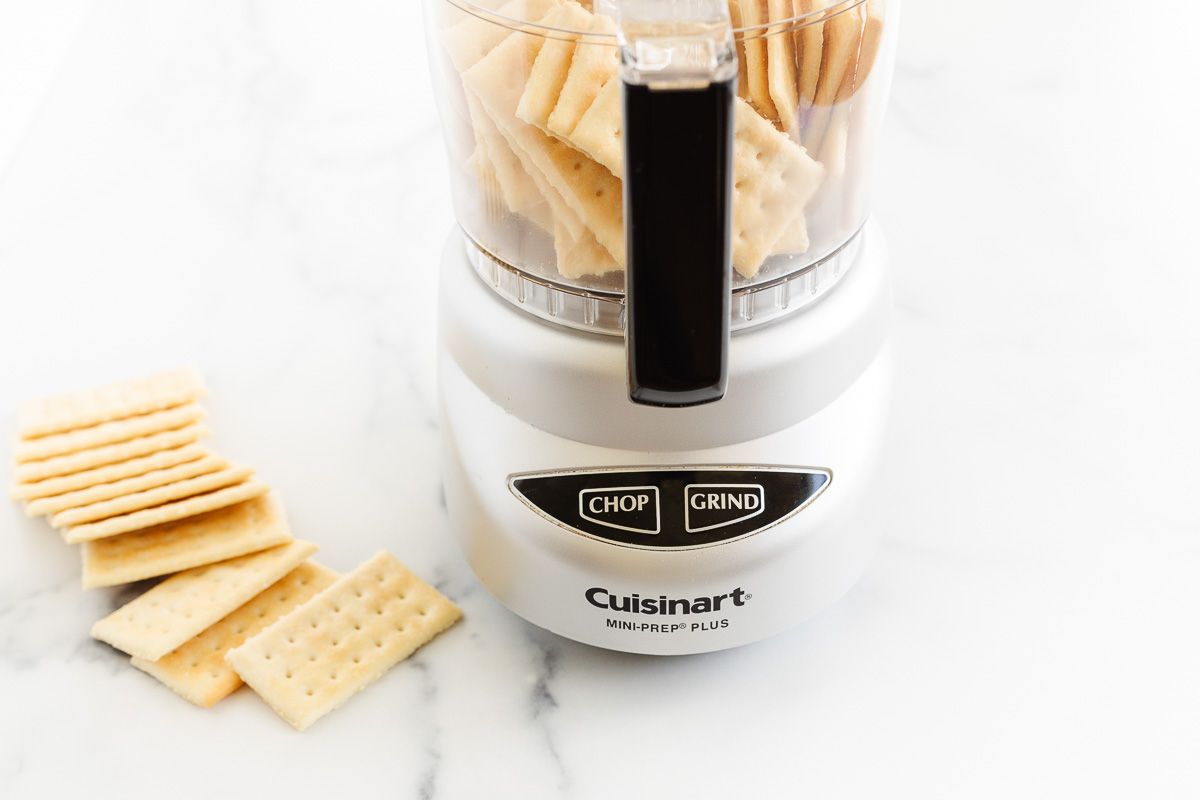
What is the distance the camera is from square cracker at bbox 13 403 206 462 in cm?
94

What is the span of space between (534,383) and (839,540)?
197 mm

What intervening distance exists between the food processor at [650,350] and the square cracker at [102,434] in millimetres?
249

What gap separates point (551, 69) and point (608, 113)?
0.14ft

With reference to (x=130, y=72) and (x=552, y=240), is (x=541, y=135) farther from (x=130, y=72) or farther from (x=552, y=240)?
(x=130, y=72)

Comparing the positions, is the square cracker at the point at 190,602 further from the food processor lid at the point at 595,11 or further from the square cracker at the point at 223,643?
the food processor lid at the point at 595,11

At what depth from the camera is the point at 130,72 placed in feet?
4.50

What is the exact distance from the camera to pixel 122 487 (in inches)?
35.0

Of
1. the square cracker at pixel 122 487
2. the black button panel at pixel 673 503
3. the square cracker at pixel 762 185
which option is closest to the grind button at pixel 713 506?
the black button panel at pixel 673 503

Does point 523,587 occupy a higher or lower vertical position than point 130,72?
lower

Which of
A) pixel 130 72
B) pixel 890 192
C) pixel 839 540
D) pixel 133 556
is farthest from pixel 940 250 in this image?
pixel 130 72

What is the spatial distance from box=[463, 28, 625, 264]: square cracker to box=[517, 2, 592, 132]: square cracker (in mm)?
Result: 14

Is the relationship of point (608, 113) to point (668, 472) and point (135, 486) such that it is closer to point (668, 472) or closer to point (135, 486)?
point (668, 472)

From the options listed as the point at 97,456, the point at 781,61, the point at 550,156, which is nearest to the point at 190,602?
the point at 97,456

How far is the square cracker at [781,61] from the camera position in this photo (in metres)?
0.69
